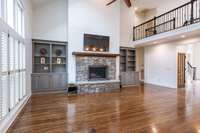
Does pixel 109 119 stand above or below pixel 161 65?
below

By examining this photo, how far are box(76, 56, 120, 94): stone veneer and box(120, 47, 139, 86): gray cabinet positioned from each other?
3.22ft

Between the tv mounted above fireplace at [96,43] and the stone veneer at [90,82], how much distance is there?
0.47m

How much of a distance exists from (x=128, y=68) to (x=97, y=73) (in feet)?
8.04

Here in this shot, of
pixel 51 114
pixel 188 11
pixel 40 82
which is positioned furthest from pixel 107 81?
pixel 188 11

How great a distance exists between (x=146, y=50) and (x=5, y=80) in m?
8.70

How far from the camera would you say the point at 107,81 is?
6.99m

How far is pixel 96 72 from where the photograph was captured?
722 centimetres

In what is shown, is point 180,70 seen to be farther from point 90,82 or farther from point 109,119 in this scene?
point 109,119

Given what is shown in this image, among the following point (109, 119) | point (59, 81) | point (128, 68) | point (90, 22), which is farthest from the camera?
point (128, 68)

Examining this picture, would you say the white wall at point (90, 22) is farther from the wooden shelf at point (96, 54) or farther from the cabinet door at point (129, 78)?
the cabinet door at point (129, 78)

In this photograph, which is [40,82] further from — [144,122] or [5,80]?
[144,122]

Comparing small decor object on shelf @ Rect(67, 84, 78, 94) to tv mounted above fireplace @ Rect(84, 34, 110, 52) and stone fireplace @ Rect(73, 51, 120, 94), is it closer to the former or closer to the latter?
stone fireplace @ Rect(73, 51, 120, 94)

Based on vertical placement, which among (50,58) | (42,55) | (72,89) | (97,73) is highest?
(42,55)

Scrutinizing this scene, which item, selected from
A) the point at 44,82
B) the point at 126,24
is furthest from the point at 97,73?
the point at 126,24
